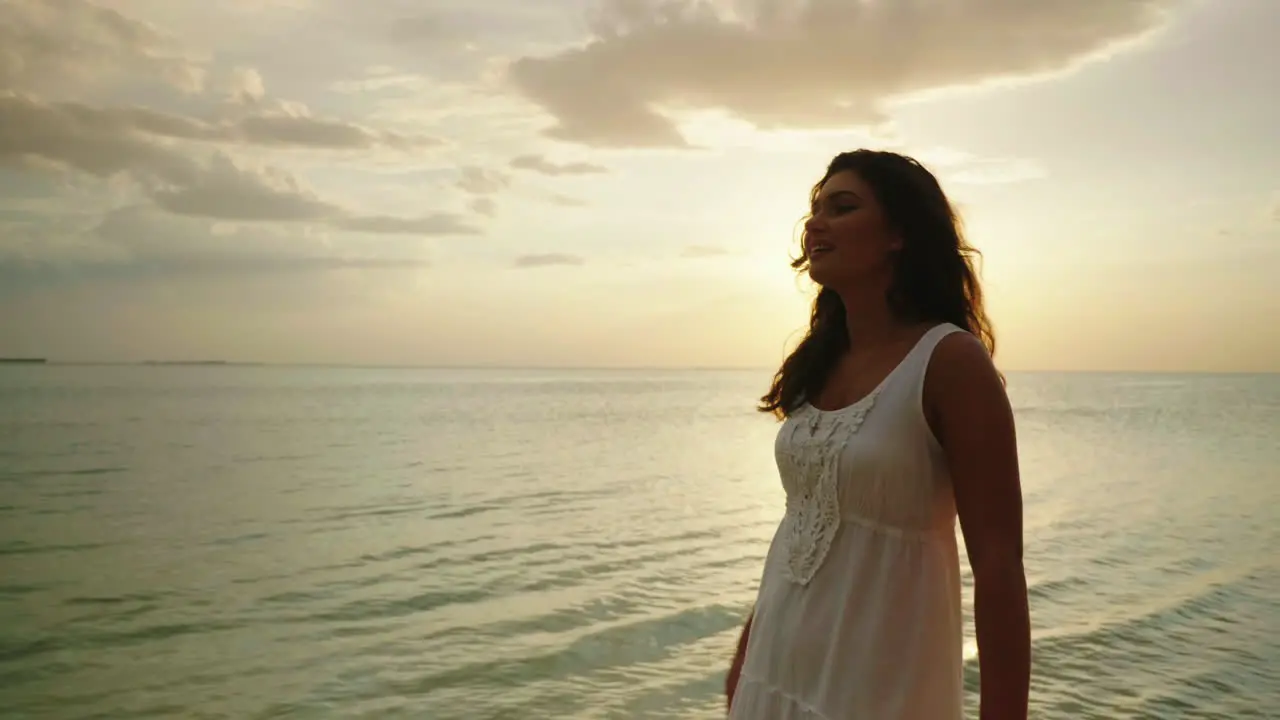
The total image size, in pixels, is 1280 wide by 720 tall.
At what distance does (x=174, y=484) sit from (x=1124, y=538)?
19679 mm

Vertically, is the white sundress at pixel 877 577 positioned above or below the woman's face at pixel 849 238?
below

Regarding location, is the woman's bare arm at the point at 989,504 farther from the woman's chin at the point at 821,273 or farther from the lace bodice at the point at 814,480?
the woman's chin at the point at 821,273

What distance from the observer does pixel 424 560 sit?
13.8m

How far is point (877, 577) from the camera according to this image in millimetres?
2041

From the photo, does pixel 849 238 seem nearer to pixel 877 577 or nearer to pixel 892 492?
pixel 892 492

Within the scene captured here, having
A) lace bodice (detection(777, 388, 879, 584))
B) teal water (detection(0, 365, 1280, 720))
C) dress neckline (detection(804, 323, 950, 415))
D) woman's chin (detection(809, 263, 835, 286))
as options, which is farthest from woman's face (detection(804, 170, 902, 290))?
teal water (detection(0, 365, 1280, 720))

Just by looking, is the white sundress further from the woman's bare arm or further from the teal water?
the teal water

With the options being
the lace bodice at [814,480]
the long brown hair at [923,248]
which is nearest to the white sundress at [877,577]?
the lace bodice at [814,480]

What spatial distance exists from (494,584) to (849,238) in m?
10.7

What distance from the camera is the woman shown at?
1897 mm

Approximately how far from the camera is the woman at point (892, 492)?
1897 mm

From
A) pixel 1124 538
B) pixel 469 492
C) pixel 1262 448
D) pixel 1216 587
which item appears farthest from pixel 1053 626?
pixel 1262 448

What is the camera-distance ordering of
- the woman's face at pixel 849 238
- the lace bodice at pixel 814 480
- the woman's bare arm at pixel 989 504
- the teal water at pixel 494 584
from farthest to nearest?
the teal water at pixel 494 584
the woman's face at pixel 849 238
the lace bodice at pixel 814 480
the woman's bare arm at pixel 989 504

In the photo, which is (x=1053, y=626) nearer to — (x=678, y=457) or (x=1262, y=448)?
(x=678, y=457)
